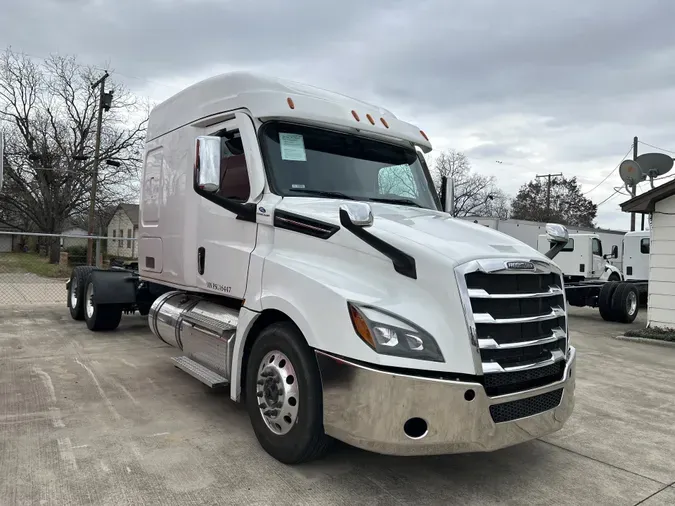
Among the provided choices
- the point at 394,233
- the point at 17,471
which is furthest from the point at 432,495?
the point at 17,471

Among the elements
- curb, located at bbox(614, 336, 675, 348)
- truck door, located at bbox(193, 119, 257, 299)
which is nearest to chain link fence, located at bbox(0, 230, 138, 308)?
truck door, located at bbox(193, 119, 257, 299)

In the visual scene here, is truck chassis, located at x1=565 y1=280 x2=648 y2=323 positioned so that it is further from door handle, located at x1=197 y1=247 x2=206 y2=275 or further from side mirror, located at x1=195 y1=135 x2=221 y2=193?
side mirror, located at x1=195 y1=135 x2=221 y2=193

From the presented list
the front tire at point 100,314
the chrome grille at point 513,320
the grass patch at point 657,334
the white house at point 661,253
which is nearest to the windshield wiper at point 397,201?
the chrome grille at point 513,320

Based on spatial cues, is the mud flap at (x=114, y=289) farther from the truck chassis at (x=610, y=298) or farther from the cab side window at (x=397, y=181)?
the truck chassis at (x=610, y=298)

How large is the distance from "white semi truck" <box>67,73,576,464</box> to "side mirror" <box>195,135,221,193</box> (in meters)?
0.01

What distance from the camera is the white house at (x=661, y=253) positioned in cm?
1116

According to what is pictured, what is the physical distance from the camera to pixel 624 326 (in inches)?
504

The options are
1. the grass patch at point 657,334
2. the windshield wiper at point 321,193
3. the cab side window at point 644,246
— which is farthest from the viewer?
the cab side window at point 644,246

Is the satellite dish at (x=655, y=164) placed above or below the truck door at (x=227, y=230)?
above

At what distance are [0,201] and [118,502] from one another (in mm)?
37821

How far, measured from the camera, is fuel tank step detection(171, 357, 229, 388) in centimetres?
436

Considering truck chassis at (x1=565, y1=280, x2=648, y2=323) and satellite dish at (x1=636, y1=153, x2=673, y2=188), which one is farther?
satellite dish at (x1=636, y1=153, x2=673, y2=188)

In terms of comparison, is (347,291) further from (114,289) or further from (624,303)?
(624,303)

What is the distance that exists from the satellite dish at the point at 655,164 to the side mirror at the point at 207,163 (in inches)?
583
